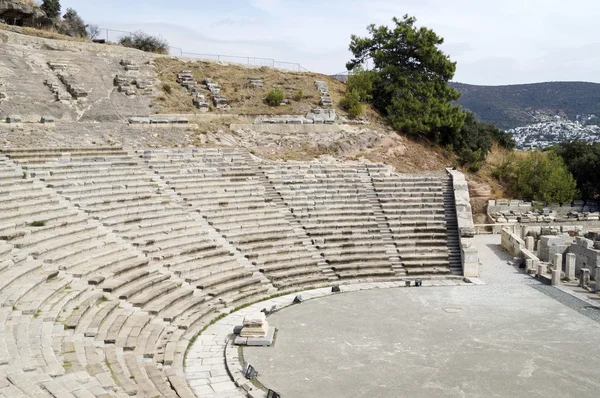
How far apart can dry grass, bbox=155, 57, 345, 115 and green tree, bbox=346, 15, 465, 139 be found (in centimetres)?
277

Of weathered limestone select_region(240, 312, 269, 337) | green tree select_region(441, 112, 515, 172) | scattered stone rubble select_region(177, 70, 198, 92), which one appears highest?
scattered stone rubble select_region(177, 70, 198, 92)

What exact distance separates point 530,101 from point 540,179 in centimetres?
8647

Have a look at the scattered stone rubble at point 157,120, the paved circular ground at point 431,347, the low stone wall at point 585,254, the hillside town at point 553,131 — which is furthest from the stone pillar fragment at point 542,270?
the hillside town at point 553,131

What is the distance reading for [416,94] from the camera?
107 ft

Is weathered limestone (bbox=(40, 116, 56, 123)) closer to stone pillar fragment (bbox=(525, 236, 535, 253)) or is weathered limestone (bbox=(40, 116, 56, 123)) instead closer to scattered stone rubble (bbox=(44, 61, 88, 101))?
scattered stone rubble (bbox=(44, 61, 88, 101))

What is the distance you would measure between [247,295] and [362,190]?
799 cm

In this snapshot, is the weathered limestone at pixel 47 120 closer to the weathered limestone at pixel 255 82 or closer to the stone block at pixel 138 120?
the stone block at pixel 138 120

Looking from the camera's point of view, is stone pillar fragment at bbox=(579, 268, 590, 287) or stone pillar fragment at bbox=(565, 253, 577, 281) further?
Answer: stone pillar fragment at bbox=(565, 253, 577, 281)

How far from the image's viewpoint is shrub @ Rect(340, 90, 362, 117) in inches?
1254

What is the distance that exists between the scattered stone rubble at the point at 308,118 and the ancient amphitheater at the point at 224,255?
11 cm

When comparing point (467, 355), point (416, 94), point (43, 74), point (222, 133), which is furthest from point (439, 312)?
point (43, 74)

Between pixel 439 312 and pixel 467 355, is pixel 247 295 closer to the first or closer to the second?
pixel 439 312

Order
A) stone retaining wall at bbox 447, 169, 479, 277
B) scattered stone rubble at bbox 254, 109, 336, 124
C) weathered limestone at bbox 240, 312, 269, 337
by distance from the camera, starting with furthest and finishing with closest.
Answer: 1. scattered stone rubble at bbox 254, 109, 336, 124
2. stone retaining wall at bbox 447, 169, 479, 277
3. weathered limestone at bbox 240, 312, 269, 337

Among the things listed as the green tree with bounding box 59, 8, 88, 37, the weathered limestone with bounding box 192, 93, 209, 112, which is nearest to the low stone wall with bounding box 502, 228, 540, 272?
the weathered limestone with bounding box 192, 93, 209, 112
